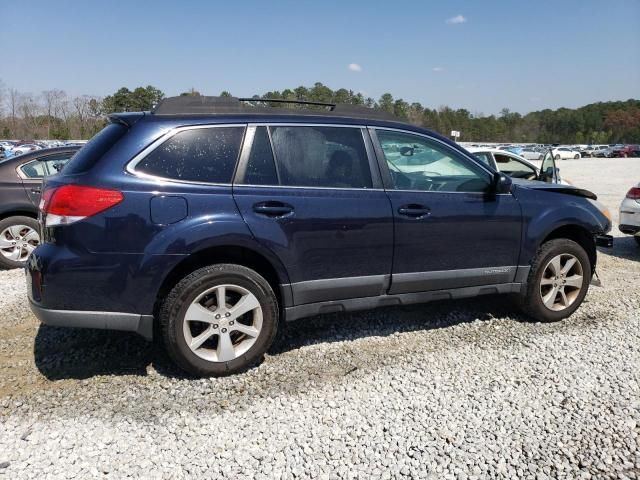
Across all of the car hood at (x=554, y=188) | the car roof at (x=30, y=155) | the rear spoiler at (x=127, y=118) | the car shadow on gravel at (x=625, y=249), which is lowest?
the car shadow on gravel at (x=625, y=249)

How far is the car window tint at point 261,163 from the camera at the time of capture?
340cm

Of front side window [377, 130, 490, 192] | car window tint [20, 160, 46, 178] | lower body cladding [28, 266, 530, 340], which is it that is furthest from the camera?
car window tint [20, 160, 46, 178]

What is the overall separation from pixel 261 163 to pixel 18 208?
4.51m

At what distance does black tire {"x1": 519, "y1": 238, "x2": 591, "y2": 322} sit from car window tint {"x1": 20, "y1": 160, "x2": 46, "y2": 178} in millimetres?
6032

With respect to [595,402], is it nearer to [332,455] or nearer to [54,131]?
[332,455]

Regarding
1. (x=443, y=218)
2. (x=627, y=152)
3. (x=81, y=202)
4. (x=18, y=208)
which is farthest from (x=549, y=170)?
(x=627, y=152)

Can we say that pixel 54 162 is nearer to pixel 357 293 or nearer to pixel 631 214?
pixel 357 293

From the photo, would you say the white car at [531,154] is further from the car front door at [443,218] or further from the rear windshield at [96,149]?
the rear windshield at [96,149]

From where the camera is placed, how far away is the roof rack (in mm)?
3484

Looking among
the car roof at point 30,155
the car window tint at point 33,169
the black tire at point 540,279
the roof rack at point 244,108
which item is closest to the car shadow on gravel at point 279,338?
the black tire at point 540,279

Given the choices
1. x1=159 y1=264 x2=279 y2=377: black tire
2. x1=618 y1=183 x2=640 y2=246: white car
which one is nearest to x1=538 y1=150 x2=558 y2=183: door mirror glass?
x1=618 y1=183 x2=640 y2=246: white car

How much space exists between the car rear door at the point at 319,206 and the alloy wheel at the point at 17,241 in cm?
439

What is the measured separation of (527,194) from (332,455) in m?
2.82

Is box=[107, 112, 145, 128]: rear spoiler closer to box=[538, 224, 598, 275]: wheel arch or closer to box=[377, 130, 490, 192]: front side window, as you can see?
box=[377, 130, 490, 192]: front side window
